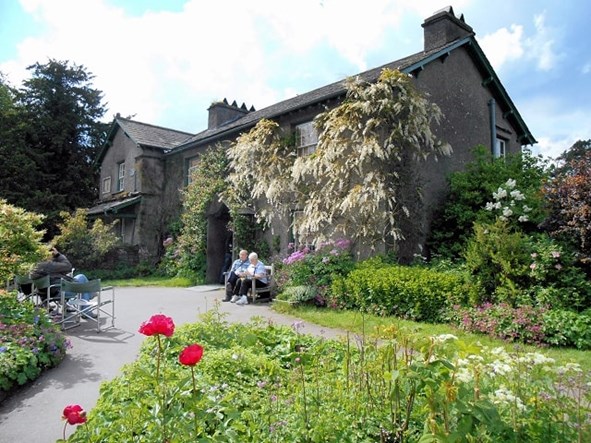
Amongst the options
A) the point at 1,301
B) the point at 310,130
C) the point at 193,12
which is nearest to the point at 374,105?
the point at 310,130

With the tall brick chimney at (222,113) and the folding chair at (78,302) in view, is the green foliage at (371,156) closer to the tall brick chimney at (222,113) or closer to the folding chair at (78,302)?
the folding chair at (78,302)

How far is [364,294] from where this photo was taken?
9.44 metres

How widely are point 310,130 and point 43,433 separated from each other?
11.8 metres

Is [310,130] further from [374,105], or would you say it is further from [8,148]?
[8,148]

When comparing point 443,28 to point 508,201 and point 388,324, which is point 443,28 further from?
point 388,324

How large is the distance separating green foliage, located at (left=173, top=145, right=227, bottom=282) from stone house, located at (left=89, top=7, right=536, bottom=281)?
47 centimetres

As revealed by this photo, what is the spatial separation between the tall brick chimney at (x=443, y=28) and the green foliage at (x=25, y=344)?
541 inches

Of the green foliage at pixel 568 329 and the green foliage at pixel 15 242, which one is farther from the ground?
the green foliage at pixel 15 242

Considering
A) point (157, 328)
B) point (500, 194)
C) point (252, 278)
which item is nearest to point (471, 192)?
point (500, 194)

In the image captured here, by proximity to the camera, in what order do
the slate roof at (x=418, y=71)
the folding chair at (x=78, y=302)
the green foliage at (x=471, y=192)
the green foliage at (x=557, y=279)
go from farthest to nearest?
1. the slate roof at (x=418, y=71)
2. the green foliage at (x=471, y=192)
3. the folding chair at (x=78, y=302)
4. the green foliage at (x=557, y=279)

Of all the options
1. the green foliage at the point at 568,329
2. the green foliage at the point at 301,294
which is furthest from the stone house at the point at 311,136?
the green foliage at the point at 568,329

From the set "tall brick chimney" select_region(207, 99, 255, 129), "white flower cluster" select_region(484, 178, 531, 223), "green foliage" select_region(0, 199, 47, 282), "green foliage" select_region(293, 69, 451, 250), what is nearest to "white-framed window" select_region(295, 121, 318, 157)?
"green foliage" select_region(293, 69, 451, 250)

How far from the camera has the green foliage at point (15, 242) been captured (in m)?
7.70

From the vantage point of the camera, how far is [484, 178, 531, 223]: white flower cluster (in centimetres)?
1063
